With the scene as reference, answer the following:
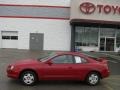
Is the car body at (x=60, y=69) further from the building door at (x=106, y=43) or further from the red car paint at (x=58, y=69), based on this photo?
the building door at (x=106, y=43)

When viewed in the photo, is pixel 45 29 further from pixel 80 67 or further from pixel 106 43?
pixel 80 67

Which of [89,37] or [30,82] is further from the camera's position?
[89,37]

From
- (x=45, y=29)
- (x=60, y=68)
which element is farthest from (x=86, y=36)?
(x=60, y=68)

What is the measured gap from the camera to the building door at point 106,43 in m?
44.1

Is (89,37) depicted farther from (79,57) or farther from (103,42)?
(79,57)

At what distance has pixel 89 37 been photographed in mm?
44031

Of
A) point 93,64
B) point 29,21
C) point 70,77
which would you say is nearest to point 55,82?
point 70,77

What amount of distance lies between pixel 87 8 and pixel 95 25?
11.1ft

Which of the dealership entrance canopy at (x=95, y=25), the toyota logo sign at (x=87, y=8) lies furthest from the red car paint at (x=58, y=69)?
the toyota logo sign at (x=87, y=8)

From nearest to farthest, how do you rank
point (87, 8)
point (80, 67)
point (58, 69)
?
1. point (58, 69)
2. point (80, 67)
3. point (87, 8)

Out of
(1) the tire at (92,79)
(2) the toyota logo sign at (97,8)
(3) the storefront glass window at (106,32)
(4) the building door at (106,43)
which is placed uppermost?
(2) the toyota logo sign at (97,8)

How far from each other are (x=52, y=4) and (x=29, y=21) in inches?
146

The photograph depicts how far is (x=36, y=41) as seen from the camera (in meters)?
42.8

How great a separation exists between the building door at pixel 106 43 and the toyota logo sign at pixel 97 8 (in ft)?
14.0
